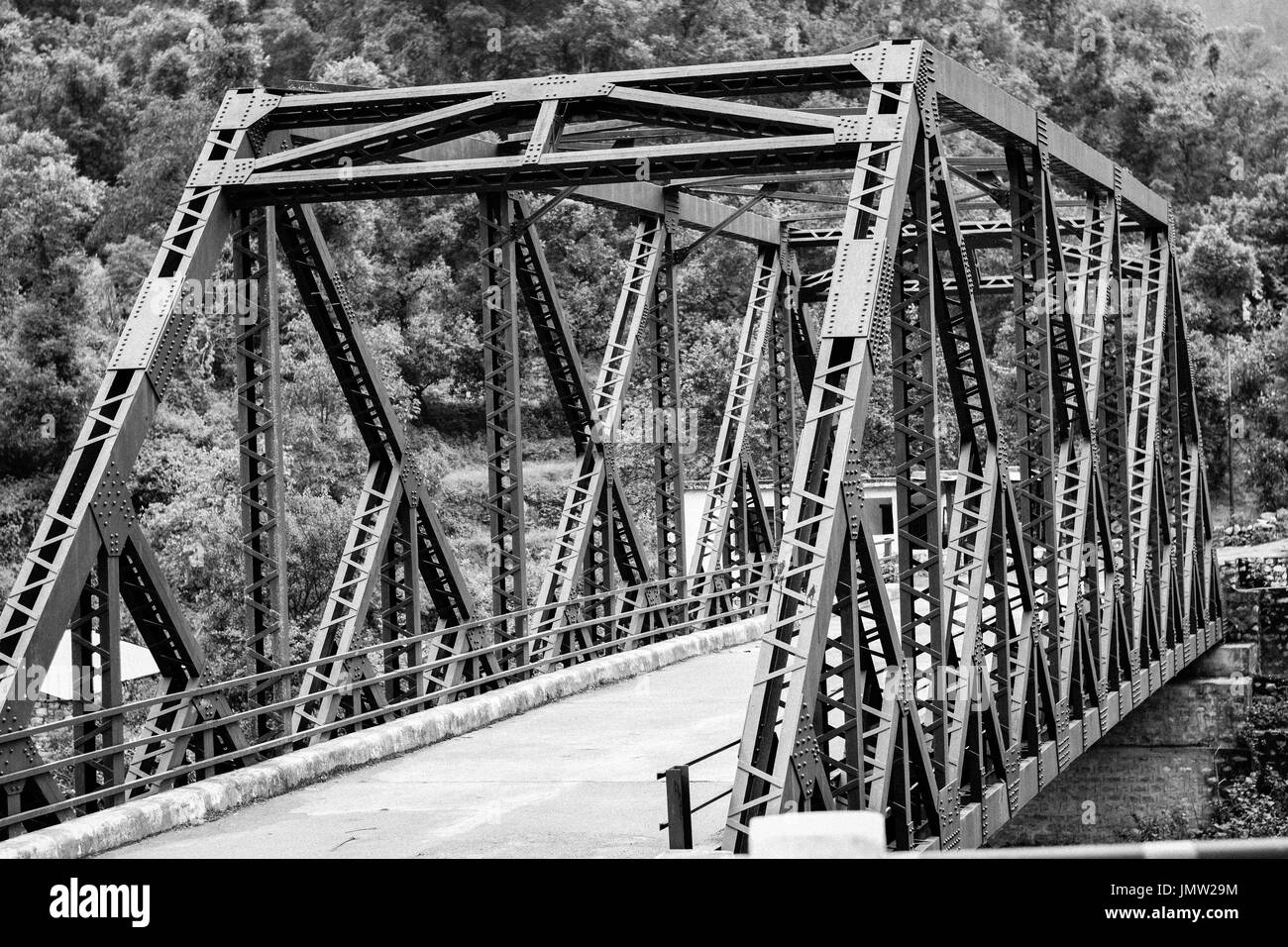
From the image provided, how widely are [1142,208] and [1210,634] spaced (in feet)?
31.1

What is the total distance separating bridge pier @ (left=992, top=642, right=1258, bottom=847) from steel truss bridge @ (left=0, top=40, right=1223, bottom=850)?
6.06m

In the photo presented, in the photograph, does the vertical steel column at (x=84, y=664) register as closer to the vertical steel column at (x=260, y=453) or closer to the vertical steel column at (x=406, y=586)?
the vertical steel column at (x=260, y=453)

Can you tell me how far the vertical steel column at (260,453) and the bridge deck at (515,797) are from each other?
64.6 inches

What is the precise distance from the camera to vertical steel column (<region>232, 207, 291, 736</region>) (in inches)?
551

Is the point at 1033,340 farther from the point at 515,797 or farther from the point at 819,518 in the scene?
the point at 515,797

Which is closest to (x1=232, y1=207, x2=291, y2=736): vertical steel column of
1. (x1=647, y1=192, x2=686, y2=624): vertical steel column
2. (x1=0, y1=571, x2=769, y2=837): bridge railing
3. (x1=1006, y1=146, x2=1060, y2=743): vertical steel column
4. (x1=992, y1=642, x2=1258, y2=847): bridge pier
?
(x1=0, y1=571, x2=769, y2=837): bridge railing

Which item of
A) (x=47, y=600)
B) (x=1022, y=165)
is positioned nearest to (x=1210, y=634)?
(x=1022, y=165)

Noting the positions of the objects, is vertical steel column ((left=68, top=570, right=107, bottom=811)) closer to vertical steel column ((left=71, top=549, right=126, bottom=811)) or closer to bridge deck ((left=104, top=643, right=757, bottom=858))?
vertical steel column ((left=71, top=549, right=126, bottom=811))

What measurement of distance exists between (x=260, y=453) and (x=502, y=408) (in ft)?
12.6

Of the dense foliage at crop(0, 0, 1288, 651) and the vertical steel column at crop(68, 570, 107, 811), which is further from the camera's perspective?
the dense foliage at crop(0, 0, 1288, 651)

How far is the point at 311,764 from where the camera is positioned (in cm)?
1316

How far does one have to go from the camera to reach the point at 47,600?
35.8 ft

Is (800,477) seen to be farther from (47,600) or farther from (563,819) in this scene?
(47,600)

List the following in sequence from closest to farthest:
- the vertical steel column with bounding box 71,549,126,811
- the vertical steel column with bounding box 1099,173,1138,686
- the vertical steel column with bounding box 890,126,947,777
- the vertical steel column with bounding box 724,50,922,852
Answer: the vertical steel column with bounding box 724,50,922,852
the vertical steel column with bounding box 71,549,126,811
the vertical steel column with bounding box 890,126,947,777
the vertical steel column with bounding box 1099,173,1138,686
